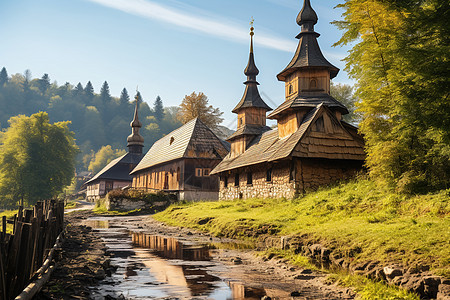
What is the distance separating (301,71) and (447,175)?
15.5 metres

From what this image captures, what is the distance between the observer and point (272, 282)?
8633mm

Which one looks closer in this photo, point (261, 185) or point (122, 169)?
point (261, 185)

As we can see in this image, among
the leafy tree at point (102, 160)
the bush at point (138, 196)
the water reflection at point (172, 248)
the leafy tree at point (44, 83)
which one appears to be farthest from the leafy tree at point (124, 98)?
the water reflection at point (172, 248)

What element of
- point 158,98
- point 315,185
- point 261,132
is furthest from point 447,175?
point 158,98

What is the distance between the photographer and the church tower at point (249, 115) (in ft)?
114

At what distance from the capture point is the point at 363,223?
12.0 m

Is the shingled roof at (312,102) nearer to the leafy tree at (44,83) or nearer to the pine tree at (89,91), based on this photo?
the pine tree at (89,91)

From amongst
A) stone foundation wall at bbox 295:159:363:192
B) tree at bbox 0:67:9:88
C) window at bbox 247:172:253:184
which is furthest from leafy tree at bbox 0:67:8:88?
stone foundation wall at bbox 295:159:363:192

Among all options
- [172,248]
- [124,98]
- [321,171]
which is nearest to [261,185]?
[321,171]

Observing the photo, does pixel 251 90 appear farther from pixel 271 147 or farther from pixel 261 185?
pixel 261 185

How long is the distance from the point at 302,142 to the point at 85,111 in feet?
523

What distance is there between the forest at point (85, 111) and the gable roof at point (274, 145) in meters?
118

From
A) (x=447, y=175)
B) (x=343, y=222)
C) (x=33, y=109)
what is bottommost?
(x=343, y=222)

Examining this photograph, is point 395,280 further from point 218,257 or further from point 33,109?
point 33,109
